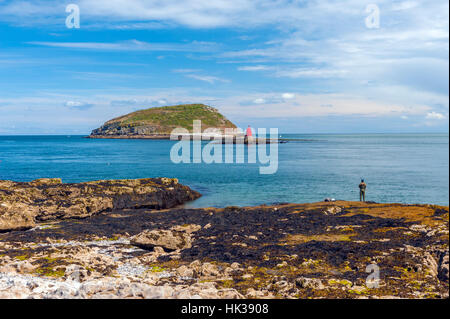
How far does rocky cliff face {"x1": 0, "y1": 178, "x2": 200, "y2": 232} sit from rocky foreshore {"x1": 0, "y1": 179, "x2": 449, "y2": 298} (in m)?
0.11

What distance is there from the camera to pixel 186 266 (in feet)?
45.0

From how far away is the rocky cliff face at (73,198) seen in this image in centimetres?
2125

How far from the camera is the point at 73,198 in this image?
90.2 ft

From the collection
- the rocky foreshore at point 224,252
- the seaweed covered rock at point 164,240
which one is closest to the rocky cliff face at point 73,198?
the rocky foreshore at point 224,252

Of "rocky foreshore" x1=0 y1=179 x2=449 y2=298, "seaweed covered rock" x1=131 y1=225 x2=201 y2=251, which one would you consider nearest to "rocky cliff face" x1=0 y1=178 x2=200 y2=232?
"rocky foreshore" x1=0 y1=179 x2=449 y2=298

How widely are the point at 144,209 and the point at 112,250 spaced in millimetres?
14687

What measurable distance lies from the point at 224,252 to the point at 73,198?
1711 cm

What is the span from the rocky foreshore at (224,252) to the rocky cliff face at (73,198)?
111 mm

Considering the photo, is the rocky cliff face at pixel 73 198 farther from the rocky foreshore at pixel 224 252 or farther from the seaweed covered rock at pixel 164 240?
the seaweed covered rock at pixel 164 240

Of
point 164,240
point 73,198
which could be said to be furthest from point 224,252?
point 73,198

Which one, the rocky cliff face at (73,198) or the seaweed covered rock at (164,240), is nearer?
the seaweed covered rock at (164,240)

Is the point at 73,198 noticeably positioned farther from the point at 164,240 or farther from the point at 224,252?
the point at 224,252

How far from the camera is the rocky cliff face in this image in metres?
21.2
